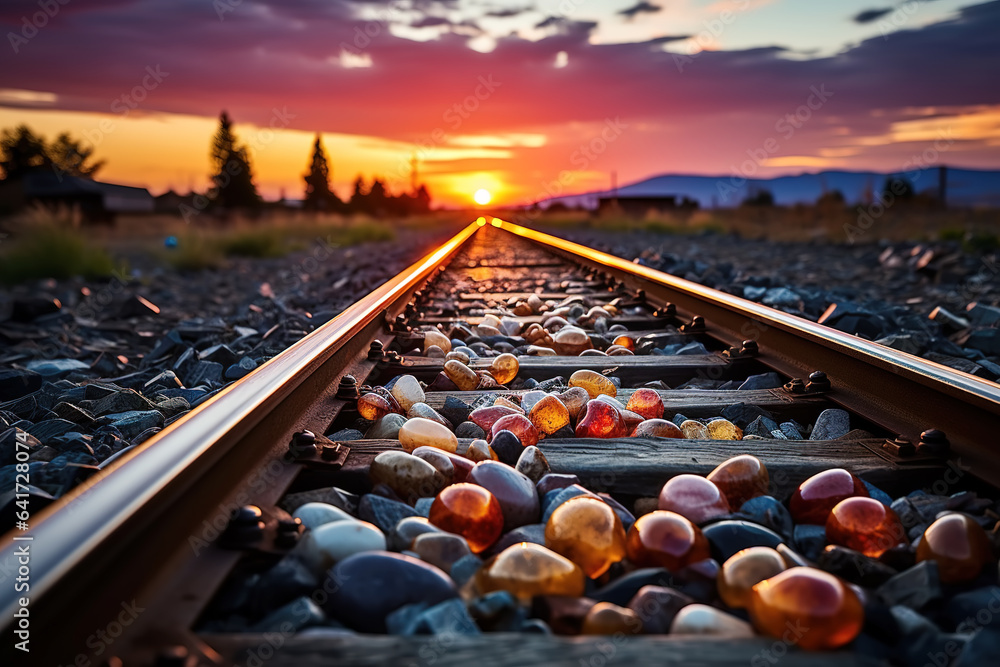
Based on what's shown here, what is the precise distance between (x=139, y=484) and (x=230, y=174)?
2503 inches

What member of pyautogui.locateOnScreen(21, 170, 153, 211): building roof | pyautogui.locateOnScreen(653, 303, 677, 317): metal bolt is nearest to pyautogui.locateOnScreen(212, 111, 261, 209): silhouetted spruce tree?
pyautogui.locateOnScreen(21, 170, 153, 211): building roof

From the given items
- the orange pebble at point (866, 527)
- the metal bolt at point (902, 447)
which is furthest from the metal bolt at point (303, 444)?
the metal bolt at point (902, 447)

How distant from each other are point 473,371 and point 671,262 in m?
5.96

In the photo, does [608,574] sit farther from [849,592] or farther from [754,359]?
[754,359]

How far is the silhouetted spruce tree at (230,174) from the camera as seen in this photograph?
193ft

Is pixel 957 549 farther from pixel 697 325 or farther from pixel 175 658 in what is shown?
pixel 697 325

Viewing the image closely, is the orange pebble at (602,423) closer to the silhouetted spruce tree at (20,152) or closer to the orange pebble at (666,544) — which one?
the orange pebble at (666,544)

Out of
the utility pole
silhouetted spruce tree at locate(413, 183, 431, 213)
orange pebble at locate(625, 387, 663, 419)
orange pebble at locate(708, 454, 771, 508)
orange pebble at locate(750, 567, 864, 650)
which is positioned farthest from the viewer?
silhouetted spruce tree at locate(413, 183, 431, 213)

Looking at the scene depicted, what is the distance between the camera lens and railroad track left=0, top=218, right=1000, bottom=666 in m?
0.94

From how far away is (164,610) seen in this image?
1024mm

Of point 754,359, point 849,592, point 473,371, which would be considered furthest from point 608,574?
point 754,359

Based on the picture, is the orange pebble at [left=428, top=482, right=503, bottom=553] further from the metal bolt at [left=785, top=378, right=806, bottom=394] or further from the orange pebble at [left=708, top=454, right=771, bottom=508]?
the metal bolt at [left=785, top=378, right=806, bottom=394]

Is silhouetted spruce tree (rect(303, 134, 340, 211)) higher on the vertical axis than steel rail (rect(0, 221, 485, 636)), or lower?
higher

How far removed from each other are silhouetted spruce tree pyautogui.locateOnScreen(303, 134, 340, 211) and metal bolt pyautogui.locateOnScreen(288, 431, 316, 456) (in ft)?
237
